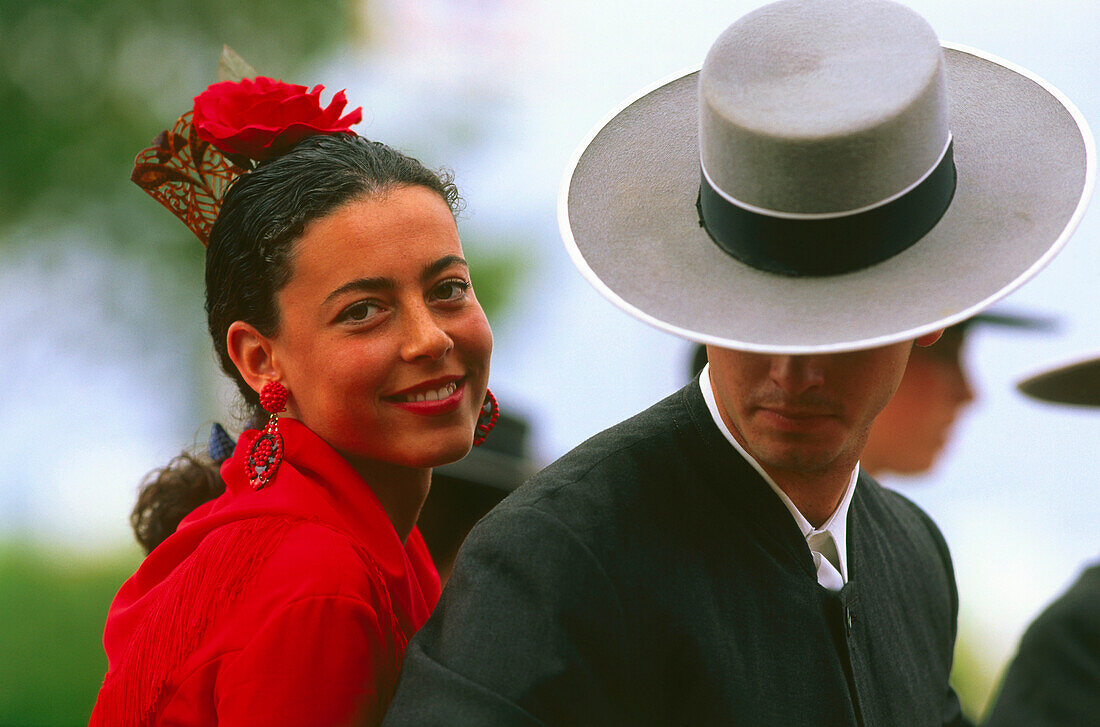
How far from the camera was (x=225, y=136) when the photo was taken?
1924 mm

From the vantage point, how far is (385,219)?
177 cm

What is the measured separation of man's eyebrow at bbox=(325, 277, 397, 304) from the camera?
1.72 m

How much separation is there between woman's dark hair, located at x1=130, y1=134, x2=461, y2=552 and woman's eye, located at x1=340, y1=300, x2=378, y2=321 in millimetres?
132

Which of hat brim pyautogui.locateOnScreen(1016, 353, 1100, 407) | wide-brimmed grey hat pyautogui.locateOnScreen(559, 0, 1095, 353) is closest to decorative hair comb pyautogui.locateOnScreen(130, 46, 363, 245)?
wide-brimmed grey hat pyautogui.locateOnScreen(559, 0, 1095, 353)

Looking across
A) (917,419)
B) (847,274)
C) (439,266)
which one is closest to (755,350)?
(847,274)

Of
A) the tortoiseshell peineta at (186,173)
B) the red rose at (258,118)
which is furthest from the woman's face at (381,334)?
the tortoiseshell peineta at (186,173)

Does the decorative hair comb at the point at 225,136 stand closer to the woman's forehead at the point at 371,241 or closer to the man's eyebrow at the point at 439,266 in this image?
the woman's forehead at the point at 371,241

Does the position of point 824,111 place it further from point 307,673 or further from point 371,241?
point 307,673

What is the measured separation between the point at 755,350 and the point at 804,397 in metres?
0.24

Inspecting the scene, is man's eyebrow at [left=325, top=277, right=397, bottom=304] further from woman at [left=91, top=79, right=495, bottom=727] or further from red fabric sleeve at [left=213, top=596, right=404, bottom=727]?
red fabric sleeve at [left=213, top=596, right=404, bottom=727]

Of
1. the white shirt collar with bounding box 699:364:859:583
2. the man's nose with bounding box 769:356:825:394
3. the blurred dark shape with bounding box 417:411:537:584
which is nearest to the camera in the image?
the man's nose with bounding box 769:356:825:394

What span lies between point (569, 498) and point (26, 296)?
14.8ft

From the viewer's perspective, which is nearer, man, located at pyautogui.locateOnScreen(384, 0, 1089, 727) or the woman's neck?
man, located at pyautogui.locateOnScreen(384, 0, 1089, 727)

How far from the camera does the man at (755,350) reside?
130 cm
